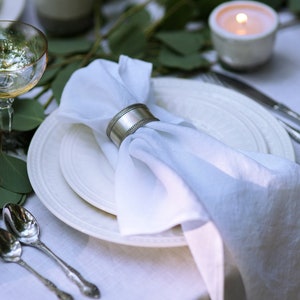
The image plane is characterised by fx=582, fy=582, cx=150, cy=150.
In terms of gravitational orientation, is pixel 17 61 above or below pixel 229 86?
above

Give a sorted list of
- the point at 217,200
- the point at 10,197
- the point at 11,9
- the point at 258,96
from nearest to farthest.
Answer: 1. the point at 217,200
2. the point at 10,197
3. the point at 258,96
4. the point at 11,9

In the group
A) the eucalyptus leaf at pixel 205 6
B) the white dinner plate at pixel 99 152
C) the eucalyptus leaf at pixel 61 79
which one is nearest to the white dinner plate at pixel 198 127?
the white dinner plate at pixel 99 152

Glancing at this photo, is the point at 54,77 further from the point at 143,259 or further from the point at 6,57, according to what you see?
the point at 143,259

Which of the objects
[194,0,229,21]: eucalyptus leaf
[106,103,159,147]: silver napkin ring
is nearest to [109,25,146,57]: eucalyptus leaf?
[194,0,229,21]: eucalyptus leaf

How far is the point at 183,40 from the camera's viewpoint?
880 mm

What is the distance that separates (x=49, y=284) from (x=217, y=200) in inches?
6.9

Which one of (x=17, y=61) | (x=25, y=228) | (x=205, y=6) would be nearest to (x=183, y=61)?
(x=205, y=6)

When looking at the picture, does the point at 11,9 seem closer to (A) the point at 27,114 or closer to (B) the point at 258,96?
(A) the point at 27,114

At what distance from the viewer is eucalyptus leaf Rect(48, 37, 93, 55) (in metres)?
0.86

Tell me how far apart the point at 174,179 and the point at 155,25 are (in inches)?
17.6

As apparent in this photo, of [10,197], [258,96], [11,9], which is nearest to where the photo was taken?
[10,197]

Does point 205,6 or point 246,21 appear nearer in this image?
point 246,21

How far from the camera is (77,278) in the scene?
1.78ft

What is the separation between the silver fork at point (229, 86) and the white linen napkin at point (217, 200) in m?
0.14
